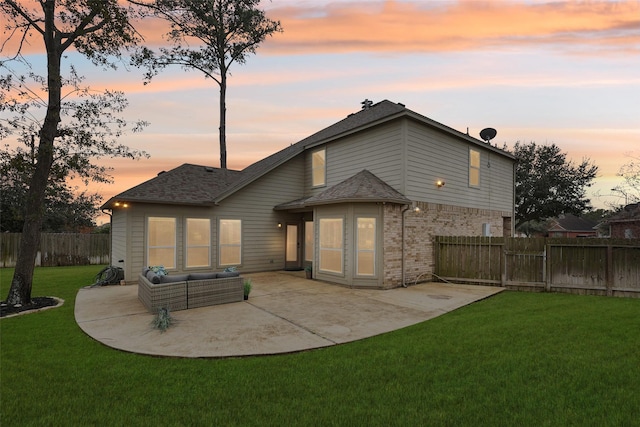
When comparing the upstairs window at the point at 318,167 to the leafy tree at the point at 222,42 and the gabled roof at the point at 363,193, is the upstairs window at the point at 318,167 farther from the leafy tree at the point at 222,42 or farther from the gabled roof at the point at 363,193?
the leafy tree at the point at 222,42

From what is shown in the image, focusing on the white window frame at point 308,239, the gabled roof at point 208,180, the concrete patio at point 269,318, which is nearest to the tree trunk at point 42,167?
the concrete patio at point 269,318

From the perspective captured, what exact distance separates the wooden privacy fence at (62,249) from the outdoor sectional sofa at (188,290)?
45.5 feet

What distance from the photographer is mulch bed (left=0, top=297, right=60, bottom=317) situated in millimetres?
7531

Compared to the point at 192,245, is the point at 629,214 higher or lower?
higher

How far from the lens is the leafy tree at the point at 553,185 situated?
97.3 feet

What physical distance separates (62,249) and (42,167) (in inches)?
504

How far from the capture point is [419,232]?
1201 centimetres

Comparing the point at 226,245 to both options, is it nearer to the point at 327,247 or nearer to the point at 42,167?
the point at 327,247

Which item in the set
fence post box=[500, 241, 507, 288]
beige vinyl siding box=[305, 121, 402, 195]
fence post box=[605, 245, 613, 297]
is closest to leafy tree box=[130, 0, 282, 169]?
beige vinyl siding box=[305, 121, 402, 195]

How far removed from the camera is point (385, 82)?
1540 centimetres

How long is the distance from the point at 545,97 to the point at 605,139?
827 centimetres

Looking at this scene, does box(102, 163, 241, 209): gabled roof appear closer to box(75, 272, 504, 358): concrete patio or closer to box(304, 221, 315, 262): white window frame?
box(75, 272, 504, 358): concrete patio

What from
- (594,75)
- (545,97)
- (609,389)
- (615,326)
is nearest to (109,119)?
(609,389)

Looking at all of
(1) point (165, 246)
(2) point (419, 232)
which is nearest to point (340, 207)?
(2) point (419, 232)
